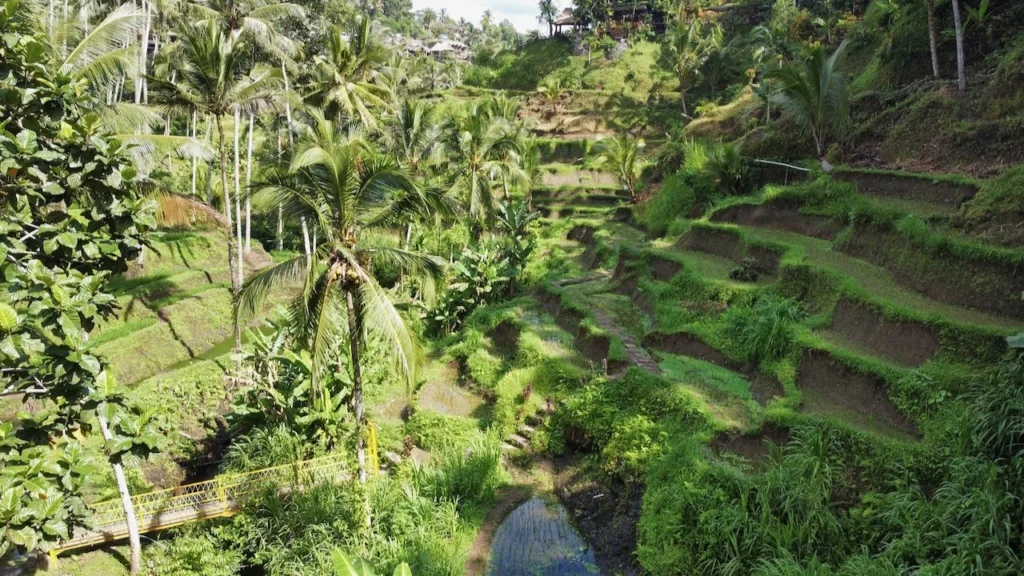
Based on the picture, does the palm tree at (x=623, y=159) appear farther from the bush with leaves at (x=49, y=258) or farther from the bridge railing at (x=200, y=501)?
the bush with leaves at (x=49, y=258)

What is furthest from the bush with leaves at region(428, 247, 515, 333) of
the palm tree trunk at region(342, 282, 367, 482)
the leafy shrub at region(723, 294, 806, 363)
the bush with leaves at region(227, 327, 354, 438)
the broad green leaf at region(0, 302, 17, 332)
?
the broad green leaf at region(0, 302, 17, 332)

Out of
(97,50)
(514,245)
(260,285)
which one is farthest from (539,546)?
(97,50)

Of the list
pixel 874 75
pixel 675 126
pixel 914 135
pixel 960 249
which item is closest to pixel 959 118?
pixel 914 135

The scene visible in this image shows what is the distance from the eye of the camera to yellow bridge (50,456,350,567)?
10.1m

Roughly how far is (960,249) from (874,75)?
12.9 metres

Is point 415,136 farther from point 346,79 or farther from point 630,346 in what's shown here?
point 630,346

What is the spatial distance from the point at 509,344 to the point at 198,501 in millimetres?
9728

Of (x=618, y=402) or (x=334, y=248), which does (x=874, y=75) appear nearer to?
(x=618, y=402)

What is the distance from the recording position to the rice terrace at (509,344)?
20.5 ft

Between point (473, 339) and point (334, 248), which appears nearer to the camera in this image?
point (334, 248)

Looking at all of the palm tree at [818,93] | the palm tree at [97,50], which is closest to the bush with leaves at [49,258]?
the palm tree at [97,50]

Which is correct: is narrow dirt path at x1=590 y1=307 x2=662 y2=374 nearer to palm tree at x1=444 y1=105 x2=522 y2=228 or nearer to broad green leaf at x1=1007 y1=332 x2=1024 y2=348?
broad green leaf at x1=1007 y1=332 x2=1024 y2=348

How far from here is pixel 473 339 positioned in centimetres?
1873

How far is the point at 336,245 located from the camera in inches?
376
